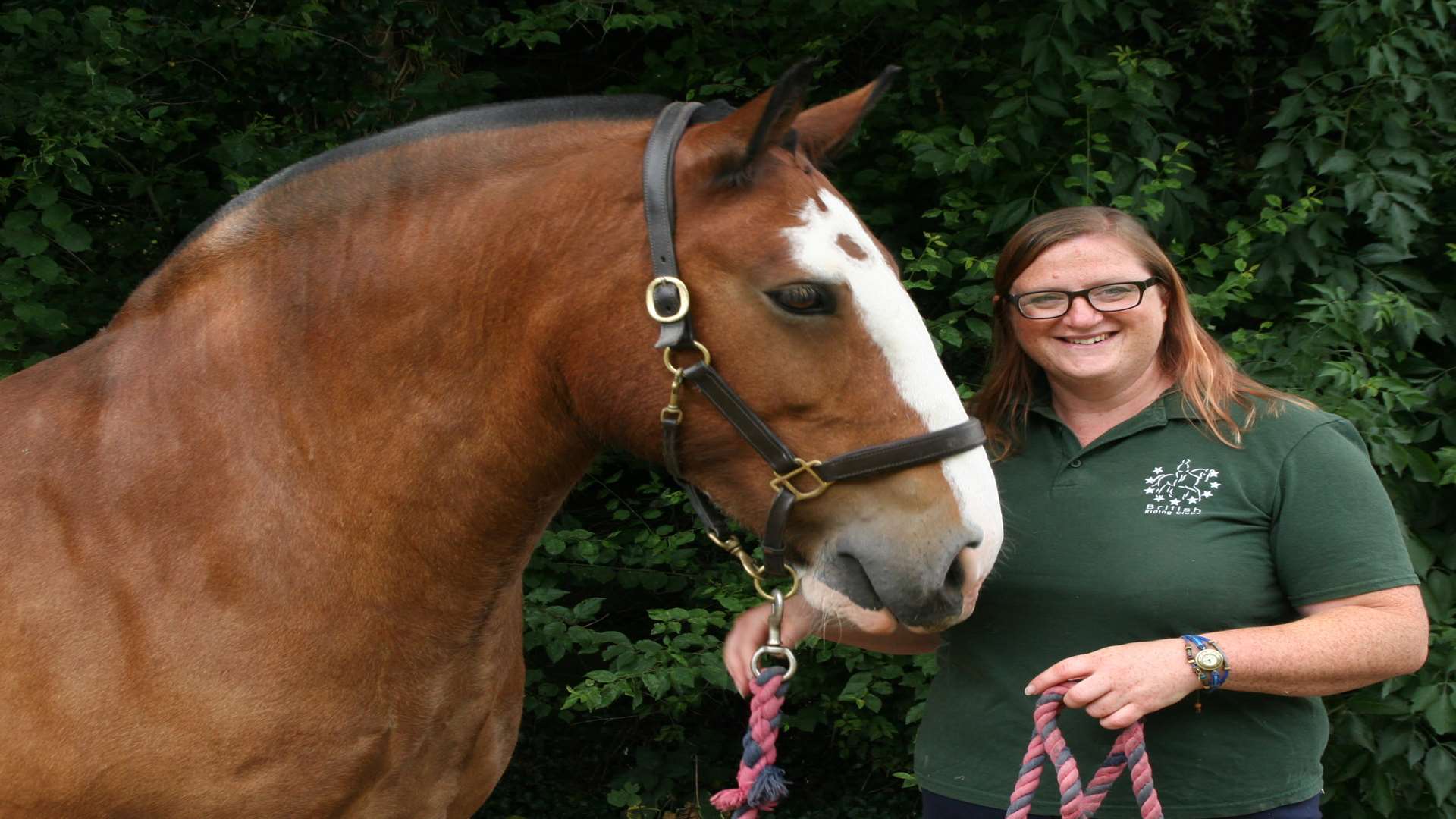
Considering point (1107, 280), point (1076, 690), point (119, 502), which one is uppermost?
point (1107, 280)

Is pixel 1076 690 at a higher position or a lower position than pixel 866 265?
lower

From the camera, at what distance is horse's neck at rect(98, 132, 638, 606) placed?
2.09m

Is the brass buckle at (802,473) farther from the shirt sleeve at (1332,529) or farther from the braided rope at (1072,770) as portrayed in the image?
the shirt sleeve at (1332,529)

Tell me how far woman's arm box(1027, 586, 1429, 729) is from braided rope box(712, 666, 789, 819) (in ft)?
1.37

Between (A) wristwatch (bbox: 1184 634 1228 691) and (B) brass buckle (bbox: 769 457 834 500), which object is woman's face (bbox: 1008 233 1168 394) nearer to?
(A) wristwatch (bbox: 1184 634 1228 691)

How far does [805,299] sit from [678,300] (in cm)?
20

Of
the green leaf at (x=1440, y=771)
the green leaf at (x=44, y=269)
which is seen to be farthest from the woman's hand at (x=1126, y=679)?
the green leaf at (x=44, y=269)

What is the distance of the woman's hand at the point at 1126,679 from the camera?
1951mm

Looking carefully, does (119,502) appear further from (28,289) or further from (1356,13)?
(1356,13)

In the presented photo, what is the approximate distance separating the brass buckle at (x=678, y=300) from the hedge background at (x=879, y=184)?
78.3 inches

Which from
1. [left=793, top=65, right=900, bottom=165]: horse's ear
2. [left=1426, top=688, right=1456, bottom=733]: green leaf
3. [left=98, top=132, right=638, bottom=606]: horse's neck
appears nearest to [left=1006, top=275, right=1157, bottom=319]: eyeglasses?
[left=793, top=65, right=900, bottom=165]: horse's ear

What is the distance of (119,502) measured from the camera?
7.04ft

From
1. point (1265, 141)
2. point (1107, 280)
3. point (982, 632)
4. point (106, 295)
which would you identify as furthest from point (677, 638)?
point (1265, 141)

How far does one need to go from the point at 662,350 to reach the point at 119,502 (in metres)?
1.00
